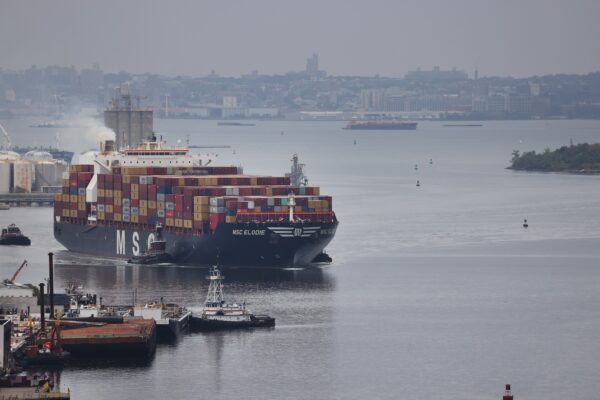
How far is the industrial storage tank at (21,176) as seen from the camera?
4053 inches

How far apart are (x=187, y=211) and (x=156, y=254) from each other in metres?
1.87

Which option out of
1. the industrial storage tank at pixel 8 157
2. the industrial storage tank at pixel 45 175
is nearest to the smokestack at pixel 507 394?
the industrial storage tank at pixel 45 175

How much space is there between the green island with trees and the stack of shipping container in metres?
66.0

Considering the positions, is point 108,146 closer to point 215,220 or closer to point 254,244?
point 215,220

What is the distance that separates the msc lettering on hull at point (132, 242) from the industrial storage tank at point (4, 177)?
3658 centimetres

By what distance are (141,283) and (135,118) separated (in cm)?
4634

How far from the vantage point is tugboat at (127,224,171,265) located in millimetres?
63531

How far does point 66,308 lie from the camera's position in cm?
4847

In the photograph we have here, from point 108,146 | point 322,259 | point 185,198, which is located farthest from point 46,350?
point 108,146

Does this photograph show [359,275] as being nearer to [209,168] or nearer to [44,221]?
[209,168]

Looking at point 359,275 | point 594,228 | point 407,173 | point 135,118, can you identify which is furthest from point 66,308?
point 407,173

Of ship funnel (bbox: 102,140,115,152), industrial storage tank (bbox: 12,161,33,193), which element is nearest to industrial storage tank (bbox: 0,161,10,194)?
industrial storage tank (bbox: 12,161,33,193)

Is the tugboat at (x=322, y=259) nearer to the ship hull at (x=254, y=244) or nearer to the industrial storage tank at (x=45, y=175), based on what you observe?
the ship hull at (x=254, y=244)

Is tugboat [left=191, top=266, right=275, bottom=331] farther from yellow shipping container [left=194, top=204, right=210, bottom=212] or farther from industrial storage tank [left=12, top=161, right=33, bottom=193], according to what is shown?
industrial storage tank [left=12, top=161, right=33, bottom=193]
